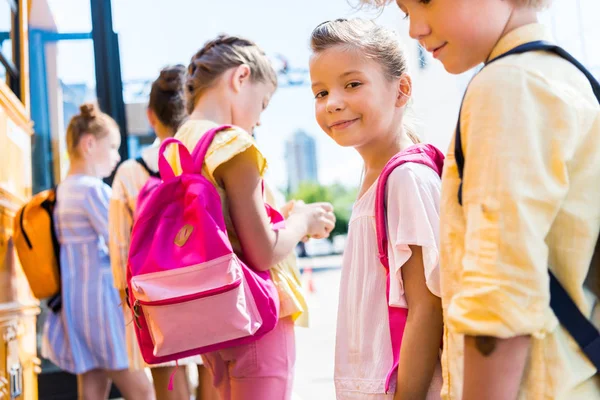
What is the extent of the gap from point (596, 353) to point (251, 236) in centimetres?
98

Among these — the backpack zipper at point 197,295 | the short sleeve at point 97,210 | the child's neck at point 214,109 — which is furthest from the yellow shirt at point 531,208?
the short sleeve at point 97,210

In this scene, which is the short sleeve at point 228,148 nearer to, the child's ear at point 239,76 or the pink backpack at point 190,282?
the pink backpack at point 190,282

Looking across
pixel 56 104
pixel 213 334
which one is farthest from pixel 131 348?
pixel 56 104

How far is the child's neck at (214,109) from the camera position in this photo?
76.6 inches

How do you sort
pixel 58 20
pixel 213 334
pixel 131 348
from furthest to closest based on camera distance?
pixel 58 20, pixel 131 348, pixel 213 334

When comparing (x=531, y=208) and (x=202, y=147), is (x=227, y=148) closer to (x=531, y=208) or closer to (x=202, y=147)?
(x=202, y=147)

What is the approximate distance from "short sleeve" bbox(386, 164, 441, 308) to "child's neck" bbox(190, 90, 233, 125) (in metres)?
0.78

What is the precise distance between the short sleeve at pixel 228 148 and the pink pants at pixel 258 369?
0.44 m

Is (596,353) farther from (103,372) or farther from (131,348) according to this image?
(103,372)

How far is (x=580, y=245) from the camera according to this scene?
0.84 metres

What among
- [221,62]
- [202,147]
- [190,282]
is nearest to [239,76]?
[221,62]

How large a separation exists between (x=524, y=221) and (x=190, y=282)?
940 millimetres

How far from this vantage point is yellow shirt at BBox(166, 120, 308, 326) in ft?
5.51

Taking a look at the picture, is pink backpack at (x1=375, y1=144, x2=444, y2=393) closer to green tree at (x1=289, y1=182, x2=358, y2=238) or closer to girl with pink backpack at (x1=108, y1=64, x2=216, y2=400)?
girl with pink backpack at (x1=108, y1=64, x2=216, y2=400)
